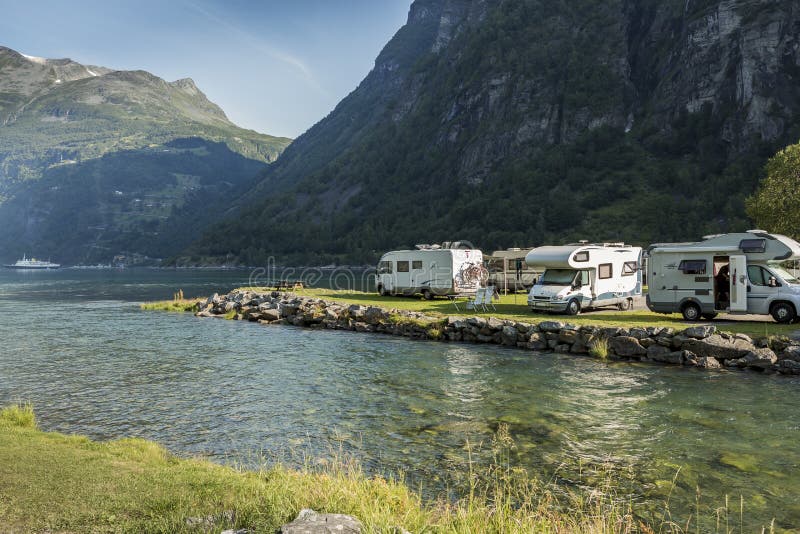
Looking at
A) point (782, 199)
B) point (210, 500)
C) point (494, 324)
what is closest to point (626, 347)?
point (494, 324)

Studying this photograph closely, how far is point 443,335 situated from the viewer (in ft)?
86.4

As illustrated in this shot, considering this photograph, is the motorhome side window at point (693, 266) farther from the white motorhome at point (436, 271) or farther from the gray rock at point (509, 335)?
the white motorhome at point (436, 271)

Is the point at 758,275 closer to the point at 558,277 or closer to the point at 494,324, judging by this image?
the point at 558,277

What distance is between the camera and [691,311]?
77.6ft

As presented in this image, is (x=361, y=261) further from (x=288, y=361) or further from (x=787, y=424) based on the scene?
(x=787, y=424)

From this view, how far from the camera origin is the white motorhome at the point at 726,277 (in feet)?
70.4

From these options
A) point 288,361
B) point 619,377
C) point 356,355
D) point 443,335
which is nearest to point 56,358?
point 288,361

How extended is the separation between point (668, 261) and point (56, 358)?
2842 centimetres

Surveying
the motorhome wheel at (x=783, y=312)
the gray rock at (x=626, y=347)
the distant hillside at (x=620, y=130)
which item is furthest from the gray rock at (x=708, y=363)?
the distant hillside at (x=620, y=130)

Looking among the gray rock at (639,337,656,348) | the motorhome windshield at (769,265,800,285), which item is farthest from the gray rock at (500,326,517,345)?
the motorhome windshield at (769,265,800,285)

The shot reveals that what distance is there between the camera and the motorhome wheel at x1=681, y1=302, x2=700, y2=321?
23.6 metres

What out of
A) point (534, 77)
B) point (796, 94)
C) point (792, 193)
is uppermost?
point (534, 77)

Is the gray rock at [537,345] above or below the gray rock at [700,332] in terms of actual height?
below

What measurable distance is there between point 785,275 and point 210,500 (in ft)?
78.3
